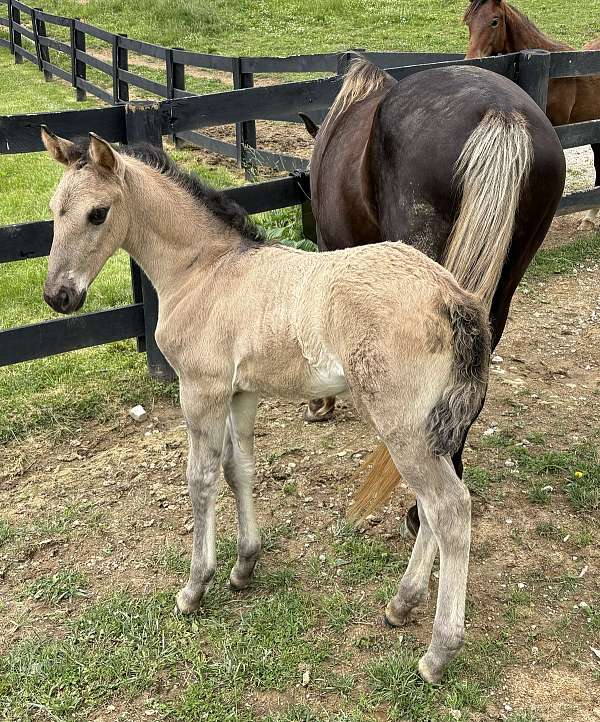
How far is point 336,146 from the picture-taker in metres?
3.93

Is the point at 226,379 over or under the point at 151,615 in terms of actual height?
over

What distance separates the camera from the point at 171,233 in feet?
9.47

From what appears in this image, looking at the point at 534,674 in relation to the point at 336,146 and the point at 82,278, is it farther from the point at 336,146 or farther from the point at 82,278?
the point at 336,146

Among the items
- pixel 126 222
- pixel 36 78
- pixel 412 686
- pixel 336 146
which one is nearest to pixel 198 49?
pixel 36 78

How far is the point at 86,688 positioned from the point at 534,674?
1588 millimetres

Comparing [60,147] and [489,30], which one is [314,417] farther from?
[489,30]

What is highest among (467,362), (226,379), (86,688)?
(467,362)

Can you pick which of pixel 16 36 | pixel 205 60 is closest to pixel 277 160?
pixel 205 60

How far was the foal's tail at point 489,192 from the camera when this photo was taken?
2.87 meters

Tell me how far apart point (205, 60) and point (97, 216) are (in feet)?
24.7

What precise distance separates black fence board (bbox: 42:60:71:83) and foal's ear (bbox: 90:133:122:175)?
42.1 ft

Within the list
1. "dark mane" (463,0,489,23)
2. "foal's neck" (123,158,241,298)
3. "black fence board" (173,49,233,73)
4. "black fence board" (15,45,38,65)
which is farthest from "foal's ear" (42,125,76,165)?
"black fence board" (15,45,38,65)

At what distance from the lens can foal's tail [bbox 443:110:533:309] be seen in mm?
2865

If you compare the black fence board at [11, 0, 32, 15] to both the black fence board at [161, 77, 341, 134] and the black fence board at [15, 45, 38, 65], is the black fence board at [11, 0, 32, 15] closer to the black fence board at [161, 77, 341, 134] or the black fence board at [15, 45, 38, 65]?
the black fence board at [15, 45, 38, 65]
